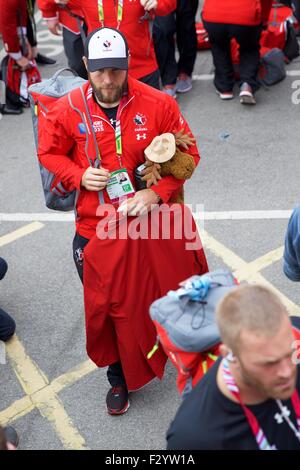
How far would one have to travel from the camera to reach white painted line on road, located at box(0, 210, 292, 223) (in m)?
5.27

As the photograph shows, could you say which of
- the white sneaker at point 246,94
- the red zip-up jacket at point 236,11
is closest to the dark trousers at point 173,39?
the red zip-up jacket at point 236,11

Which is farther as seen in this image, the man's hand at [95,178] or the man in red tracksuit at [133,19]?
the man in red tracksuit at [133,19]

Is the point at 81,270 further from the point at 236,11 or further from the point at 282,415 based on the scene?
the point at 236,11

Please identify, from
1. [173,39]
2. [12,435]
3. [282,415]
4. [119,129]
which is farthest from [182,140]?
[173,39]

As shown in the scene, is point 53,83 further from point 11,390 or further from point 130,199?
point 11,390

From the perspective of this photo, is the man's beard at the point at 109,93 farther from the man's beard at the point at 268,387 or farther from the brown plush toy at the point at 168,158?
the man's beard at the point at 268,387

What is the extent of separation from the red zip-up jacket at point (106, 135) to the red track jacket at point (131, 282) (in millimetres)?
230

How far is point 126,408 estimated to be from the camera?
385cm

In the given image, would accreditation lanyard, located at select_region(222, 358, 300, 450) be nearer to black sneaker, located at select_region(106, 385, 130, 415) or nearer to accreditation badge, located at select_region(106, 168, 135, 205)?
accreditation badge, located at select_region(106, 168, 135, 205)

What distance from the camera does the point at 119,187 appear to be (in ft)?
11.3

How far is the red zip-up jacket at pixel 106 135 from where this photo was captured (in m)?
3.39

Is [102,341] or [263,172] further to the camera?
[263,172]
